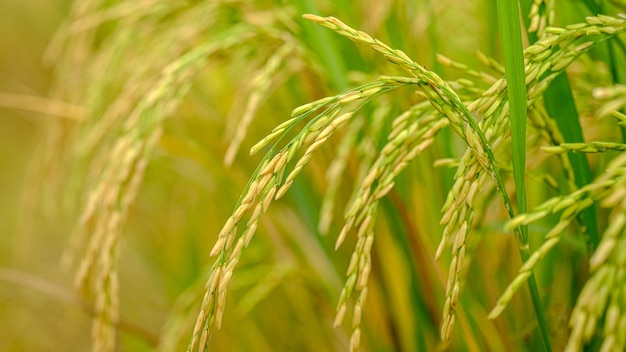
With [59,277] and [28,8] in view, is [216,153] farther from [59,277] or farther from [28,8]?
[28,8]

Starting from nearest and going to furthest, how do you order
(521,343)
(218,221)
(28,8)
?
(521,343)
(218,221)
(28,8)

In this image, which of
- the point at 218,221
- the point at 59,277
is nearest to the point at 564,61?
the point at 218,221

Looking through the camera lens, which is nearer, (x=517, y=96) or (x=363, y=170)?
(x=517, y=96)

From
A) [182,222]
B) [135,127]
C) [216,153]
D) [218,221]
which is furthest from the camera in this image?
[182,222]

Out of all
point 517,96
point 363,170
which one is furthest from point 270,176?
point 363,170

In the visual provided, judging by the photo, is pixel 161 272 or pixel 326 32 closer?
pixel 326 32

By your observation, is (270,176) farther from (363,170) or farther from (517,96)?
(363,170)

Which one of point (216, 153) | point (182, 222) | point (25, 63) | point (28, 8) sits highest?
point (28, 8)

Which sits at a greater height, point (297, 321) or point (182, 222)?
point (182, 222)
